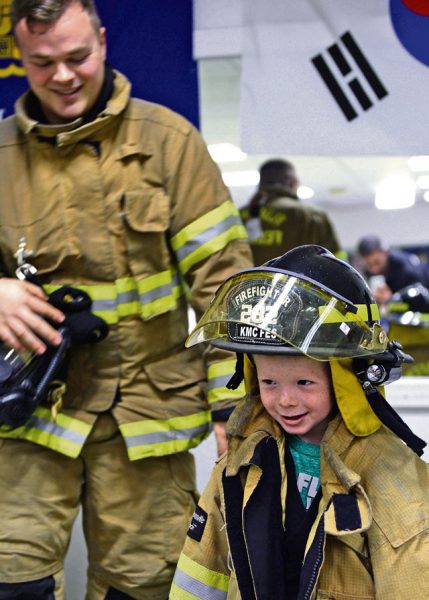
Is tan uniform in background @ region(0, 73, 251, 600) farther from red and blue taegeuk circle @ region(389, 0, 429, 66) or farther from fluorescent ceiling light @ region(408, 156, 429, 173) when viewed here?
fluorescent ceiling light @ region(408, 156, 429, 173)

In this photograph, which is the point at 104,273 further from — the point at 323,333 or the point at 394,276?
the point at 394,276

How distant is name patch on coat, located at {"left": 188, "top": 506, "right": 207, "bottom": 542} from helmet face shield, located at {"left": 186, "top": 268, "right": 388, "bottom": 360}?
450mm

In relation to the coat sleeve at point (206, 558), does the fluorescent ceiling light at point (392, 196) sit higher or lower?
lower

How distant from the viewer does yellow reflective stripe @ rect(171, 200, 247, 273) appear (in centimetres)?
234

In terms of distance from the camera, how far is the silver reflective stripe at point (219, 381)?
91.5 inches

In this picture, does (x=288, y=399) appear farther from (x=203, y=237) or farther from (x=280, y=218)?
(x=280, y=218)

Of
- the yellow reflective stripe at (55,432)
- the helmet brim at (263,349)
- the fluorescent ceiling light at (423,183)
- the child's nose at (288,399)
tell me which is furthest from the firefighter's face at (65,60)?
the fluorescent ceiling light at (423,183)

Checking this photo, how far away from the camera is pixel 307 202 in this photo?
3742mm

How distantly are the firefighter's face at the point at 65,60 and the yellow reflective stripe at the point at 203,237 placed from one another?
17.0 inches

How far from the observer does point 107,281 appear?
2.32 meters

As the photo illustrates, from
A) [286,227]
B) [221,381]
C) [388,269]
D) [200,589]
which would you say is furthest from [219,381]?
[388,269]

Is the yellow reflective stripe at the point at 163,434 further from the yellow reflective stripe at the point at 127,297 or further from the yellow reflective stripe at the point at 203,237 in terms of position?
the yellow reflective stripe at the point at 203,237

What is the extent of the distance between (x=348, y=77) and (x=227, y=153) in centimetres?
78

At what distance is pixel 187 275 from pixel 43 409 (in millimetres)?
545
